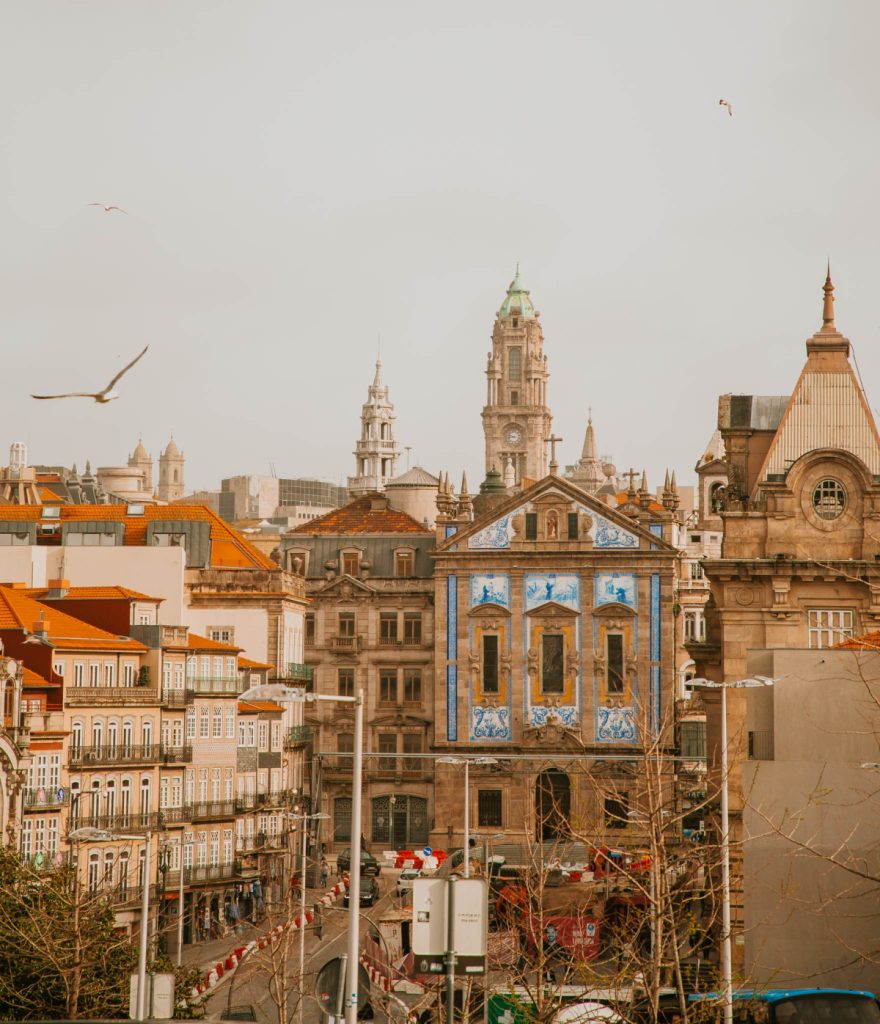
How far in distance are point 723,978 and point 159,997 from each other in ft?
29.6

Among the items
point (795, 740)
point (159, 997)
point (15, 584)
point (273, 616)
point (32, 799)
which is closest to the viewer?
point (159, 997)

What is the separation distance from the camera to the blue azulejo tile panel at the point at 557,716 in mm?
111000

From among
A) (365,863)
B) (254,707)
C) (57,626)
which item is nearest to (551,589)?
(365,863)

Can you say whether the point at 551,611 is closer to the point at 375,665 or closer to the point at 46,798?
the point at 375,665

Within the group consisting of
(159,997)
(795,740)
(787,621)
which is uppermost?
(787,621)

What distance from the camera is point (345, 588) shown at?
391ft

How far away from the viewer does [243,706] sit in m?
93.8

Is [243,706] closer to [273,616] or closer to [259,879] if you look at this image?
[259,879]

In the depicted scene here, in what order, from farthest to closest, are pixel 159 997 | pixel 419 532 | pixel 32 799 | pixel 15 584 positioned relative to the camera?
pixel 419 532 → pixel 15 584 → pixel 32 799 → pixel 159 997

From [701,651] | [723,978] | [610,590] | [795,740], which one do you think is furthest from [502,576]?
[723,978]

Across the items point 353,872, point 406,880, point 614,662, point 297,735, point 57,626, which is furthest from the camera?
point 614,662

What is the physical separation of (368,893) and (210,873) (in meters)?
5.94

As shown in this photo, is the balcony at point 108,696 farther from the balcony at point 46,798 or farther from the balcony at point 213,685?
the balcony at point 213,685

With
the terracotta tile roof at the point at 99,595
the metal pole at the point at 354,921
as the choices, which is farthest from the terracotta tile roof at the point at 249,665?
the metal pole at the point at 354,921
